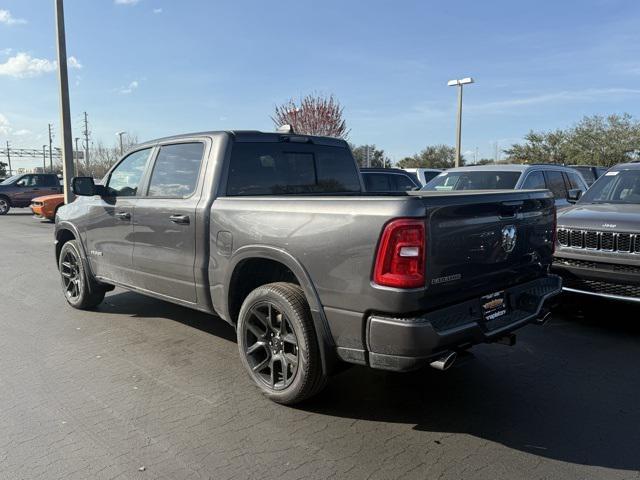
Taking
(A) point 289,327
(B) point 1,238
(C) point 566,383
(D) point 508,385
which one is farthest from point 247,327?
(B) point 1,238

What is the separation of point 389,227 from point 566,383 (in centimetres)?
222

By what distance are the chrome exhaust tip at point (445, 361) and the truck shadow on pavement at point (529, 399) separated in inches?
20.2

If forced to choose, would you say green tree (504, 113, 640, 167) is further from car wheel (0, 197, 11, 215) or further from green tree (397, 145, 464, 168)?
car wheel (0, 197, 11, 215)

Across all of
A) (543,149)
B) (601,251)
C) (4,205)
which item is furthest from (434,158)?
(601,251)

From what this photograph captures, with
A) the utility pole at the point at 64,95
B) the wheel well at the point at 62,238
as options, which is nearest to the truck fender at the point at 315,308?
the wheel well at the point at 62,238

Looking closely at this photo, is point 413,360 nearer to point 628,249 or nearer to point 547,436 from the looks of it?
point 547,436

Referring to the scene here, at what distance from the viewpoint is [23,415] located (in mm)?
3461

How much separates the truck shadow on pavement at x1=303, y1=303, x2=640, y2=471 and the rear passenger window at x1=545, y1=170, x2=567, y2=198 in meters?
4.59

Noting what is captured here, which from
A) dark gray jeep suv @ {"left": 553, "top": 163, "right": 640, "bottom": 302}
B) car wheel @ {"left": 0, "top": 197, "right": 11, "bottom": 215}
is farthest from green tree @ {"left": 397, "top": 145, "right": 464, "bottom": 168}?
dark gray jeep suv @ {"left": 553, "top": 163, "right": 640, "bottom": 302}

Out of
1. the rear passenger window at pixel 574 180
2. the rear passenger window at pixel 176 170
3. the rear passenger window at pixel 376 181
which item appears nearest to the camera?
the rear passenger window at pixel 176 170

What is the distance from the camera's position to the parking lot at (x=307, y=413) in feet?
9.46

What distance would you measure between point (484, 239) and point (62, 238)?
5.43 metres

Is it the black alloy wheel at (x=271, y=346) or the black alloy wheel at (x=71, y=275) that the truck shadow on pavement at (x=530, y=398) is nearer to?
the black alloy wheel at (x=271, y=346)

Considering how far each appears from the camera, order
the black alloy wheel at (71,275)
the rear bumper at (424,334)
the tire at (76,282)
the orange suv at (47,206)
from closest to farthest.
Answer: the rear bumper at (424,334), the tire at (76,282), the black alloy wheel at (71,275), the orange suv at (47,206)
